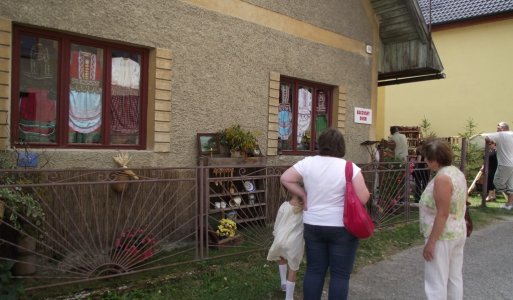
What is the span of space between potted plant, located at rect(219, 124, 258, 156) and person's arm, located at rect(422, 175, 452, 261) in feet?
12.0

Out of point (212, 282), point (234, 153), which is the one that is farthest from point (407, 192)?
point (212, 282)

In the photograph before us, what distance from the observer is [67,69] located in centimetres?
540

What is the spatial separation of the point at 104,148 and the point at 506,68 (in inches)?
555

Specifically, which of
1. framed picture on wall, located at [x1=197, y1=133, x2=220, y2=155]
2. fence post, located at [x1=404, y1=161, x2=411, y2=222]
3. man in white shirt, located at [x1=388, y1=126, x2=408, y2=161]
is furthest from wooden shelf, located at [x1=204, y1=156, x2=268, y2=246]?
man in white shirt, located at [x1=388, y1=126, x2=408, y2=161]

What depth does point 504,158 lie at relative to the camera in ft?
33.2

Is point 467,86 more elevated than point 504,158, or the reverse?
point 467,86

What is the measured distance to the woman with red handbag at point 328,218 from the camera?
3.40 m

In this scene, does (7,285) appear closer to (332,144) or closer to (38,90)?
(38,90)

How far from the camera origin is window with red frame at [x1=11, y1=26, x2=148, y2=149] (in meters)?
5.15

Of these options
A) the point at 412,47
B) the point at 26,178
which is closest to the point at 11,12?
the point at 26,178

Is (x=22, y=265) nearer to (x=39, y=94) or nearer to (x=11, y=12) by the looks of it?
(x=39, y=94)

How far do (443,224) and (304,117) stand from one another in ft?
17.3

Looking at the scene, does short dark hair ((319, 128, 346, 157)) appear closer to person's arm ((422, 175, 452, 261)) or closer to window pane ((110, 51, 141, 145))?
person's arm ((422, 175, 452, 261))

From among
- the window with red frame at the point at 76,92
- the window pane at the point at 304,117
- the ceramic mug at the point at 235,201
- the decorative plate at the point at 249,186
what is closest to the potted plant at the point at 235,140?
the decorative plate at the point at 249,186
